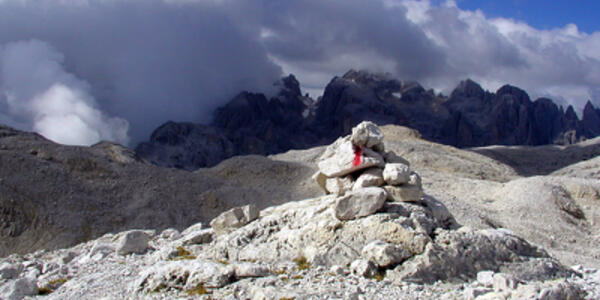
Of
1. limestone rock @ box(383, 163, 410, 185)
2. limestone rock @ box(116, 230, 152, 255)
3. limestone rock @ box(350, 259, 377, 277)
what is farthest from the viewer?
limestone rock @ box(116, 230, 152, 255)

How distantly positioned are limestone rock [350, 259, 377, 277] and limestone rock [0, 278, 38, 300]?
10547 mm

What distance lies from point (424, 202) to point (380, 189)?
2.52 meters

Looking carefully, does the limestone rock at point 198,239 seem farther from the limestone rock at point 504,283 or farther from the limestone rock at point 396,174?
the limestone rock at point 504,283

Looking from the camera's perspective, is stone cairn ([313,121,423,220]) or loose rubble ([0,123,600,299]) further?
stone cairn ([313,121,423,220])

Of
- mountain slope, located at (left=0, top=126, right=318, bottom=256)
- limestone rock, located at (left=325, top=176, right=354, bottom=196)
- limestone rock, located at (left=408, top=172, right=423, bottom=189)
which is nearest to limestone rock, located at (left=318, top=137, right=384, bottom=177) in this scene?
limestone rock, located at (left=325, top=176, right=354, bottom=196)

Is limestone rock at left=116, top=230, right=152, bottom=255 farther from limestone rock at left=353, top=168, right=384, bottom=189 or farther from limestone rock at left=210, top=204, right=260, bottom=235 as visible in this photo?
limestone rock at left=353, top=168, right=384, bottom=189

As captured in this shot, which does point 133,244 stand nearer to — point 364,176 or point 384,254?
point 364,176

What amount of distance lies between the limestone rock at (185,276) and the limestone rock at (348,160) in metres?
6.36

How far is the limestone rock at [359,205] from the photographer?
56.0 ft

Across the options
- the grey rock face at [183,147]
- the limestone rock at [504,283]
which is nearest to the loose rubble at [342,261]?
the limestone rock at [504,283]

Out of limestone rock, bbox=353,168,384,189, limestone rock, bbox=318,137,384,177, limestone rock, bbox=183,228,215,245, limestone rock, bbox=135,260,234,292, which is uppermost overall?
limestone rock, bbox=318,137,384,177

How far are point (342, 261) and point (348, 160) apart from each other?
4.82 metres

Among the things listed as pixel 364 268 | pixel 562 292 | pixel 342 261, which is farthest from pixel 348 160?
pixel 562 292

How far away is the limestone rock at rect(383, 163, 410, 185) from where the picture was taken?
1825cm
